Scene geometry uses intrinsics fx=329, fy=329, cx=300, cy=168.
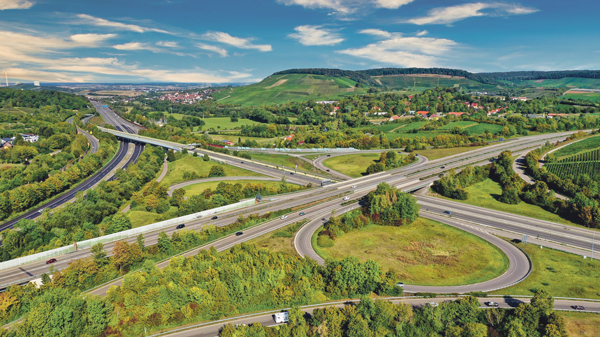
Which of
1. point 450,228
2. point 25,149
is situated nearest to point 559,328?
point 450,228

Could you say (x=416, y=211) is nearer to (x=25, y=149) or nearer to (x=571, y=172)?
(x=571, y=172)

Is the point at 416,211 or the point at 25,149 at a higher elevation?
the point at 25,149

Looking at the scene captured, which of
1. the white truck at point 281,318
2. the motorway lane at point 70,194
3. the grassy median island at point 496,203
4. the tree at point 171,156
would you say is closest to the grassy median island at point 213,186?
the motorway lane at point 70,194

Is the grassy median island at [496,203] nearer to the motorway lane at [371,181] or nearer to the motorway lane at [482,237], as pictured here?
the motorway lane at [371,181]

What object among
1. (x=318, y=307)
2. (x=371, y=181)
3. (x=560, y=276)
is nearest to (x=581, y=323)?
(x=560, y=276)

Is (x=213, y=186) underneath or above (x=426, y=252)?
above

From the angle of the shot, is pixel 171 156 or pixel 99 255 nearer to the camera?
pixel 99 255

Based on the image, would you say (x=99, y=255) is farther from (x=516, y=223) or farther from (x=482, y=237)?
(x=516, y=223)
